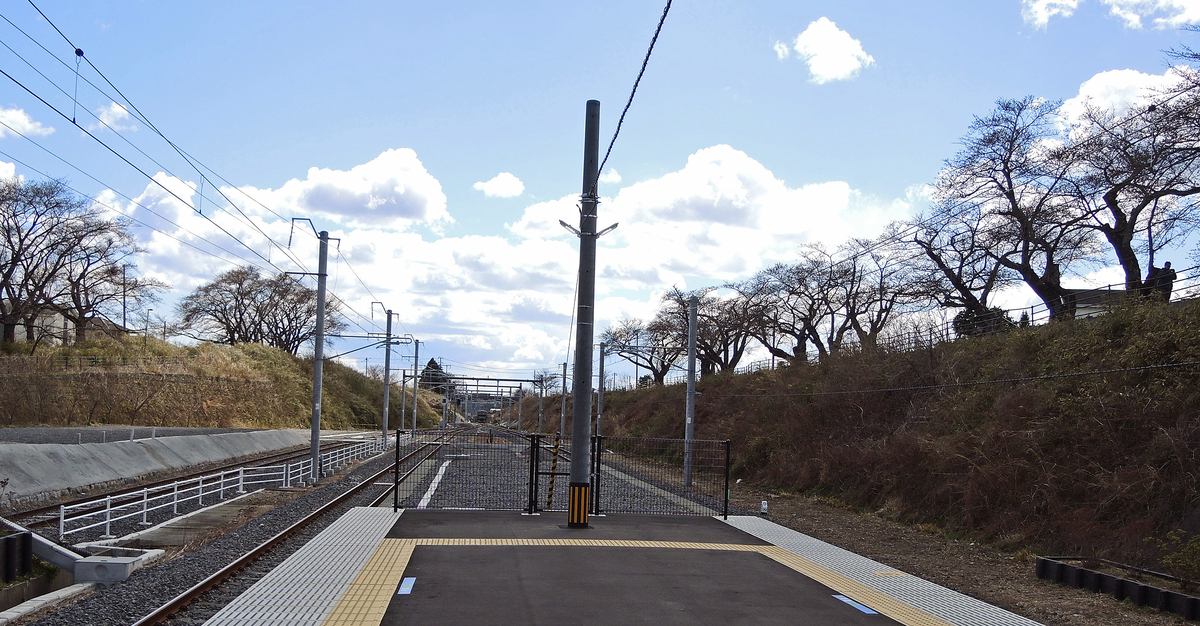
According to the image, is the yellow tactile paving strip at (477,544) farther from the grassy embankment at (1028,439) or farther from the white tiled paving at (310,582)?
the grassy embankment at (1028,439)

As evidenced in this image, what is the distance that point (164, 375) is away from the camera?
62281mm

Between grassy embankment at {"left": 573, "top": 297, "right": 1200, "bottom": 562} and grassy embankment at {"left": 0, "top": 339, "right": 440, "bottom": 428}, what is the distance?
152 ft

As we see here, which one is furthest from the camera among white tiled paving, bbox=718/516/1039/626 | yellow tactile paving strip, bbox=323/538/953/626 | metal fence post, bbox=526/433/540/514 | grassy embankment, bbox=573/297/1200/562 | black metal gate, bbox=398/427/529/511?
black metal gate, bbox=398/427/529/511

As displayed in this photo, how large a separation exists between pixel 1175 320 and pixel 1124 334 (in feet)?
6.90

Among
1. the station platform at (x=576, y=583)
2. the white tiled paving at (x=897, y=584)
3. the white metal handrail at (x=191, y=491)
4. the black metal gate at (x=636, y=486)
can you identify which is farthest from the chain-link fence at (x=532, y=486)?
the white metal handrail at (x=191, y=491)

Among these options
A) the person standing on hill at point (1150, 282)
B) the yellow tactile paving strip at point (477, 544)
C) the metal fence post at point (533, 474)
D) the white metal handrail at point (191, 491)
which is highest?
the person standing on hill at point (1150, 282)

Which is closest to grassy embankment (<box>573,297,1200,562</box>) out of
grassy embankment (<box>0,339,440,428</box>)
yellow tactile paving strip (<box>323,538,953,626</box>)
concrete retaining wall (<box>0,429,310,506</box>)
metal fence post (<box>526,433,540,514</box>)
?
yellow tactile paving strip (<box>323,538,953,626</box>)

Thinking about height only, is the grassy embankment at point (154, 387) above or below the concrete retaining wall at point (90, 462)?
above

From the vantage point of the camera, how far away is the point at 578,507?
1591cm

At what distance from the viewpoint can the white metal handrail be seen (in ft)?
52.8

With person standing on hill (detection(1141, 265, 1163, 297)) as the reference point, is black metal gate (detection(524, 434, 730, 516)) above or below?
below

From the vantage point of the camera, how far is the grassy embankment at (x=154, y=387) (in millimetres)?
54281

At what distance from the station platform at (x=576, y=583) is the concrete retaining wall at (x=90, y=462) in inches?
470

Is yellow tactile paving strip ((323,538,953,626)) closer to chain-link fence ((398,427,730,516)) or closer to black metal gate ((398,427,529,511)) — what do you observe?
chain-link fence ((398,427,730,516))
